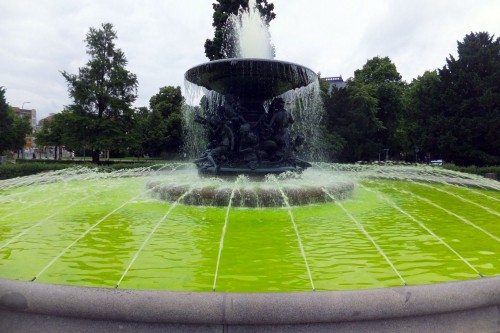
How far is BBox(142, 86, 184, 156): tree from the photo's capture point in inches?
1989

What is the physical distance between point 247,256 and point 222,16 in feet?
98.0

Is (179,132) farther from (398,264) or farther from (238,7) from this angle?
(398,264)

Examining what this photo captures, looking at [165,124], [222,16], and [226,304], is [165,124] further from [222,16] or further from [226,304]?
[226,304]

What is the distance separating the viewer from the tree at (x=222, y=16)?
31.9 metres

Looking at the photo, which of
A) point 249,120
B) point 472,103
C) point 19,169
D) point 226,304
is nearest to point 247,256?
point 226,304

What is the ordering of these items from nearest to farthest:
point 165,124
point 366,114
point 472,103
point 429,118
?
1. point 472,103
2. point 429,118
3. point 366,114
4. point 165,124

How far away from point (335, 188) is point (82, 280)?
25.2 ft

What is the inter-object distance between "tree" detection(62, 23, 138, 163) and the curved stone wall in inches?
1401

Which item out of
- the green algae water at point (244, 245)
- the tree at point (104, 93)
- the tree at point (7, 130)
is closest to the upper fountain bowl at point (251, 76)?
the green algae water at point (244, 245)

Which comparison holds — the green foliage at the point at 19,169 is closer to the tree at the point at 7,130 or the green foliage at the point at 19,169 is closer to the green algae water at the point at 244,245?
the green algae water at the point at 244,245

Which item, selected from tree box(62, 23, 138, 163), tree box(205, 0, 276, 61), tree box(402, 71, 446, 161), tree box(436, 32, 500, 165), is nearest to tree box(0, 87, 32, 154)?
tree box(62, 23, 138, 163)

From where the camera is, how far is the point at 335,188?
10.8m

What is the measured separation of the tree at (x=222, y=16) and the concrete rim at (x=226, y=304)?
30.2 m

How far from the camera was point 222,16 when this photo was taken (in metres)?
32.1
